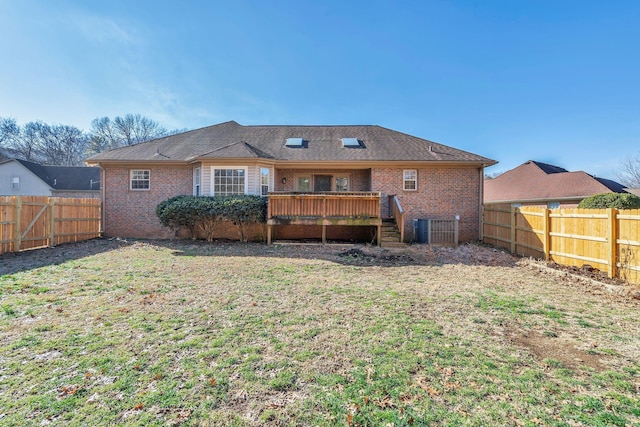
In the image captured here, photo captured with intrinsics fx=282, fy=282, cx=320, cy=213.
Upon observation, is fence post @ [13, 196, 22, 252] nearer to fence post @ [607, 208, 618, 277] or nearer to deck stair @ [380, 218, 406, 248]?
deck stair @ [380, 218, 406, 248]

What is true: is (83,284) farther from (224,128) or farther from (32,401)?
(224,128)

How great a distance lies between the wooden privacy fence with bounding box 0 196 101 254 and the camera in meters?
8.66

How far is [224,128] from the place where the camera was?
15469 mm

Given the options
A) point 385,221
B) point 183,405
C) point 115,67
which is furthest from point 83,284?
point 115,67

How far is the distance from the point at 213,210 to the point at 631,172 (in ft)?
177

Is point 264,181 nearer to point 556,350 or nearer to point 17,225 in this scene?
point 17,225

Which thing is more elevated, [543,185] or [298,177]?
[543,185]

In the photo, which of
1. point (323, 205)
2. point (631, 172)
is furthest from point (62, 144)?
point (631, 172)

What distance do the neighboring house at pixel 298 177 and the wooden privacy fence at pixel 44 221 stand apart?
893 millimetres

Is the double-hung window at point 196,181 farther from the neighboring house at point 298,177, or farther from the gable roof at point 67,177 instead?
the gable roof at point 67,177

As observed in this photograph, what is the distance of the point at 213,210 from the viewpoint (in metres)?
10.6

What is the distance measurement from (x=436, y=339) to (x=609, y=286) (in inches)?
183

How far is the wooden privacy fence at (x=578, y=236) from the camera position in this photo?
5.70 m

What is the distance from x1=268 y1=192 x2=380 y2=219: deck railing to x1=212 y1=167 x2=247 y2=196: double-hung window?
1.94 m
